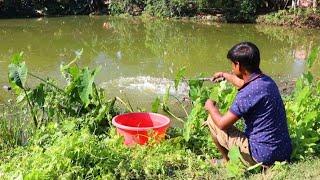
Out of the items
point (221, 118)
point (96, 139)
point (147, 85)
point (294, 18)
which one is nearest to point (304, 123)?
point (221, 118)

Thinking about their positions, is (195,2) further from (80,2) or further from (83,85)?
(83,85)

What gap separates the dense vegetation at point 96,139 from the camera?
3322mm

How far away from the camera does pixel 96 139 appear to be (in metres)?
3.77

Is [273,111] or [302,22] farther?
[302,22]

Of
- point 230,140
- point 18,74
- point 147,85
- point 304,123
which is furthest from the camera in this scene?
point 147,85

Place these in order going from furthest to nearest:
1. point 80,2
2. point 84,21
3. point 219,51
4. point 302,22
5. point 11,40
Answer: point 80,2 → point 84,21 → point 302,22 → point 11,40 → point 219,51

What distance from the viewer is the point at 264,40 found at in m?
13.5

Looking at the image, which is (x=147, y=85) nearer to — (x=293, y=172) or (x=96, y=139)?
(x=96, y=139)

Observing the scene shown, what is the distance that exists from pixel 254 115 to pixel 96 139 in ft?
4.07

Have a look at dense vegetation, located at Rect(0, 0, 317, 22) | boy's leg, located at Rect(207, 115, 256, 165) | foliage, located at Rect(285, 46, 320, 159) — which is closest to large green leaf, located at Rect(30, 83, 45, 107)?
boy's leg, located at Rect(207, 115, 256, 165)

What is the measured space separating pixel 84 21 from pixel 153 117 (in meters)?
13.9

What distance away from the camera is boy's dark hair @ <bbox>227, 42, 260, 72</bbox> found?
Result: 3.24 metres

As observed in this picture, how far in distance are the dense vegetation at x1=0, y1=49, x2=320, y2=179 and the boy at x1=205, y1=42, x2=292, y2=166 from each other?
0.11 metres

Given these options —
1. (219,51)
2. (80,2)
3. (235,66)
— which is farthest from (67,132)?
(80,2)
